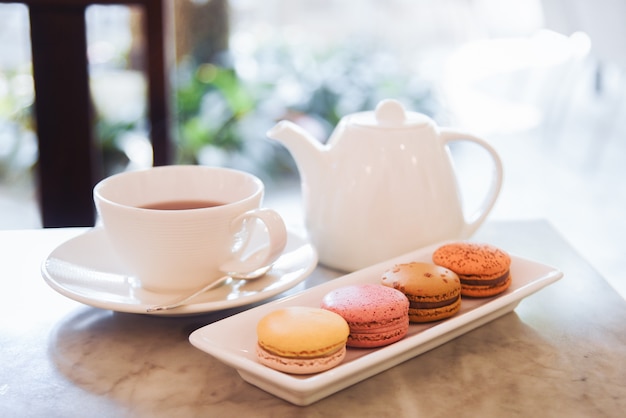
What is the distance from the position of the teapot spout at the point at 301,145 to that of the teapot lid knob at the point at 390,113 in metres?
0.08

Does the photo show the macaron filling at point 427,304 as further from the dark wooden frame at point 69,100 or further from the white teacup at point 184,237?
the dark wooden frame at point 69,100

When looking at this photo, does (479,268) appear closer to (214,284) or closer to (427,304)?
(427,304)

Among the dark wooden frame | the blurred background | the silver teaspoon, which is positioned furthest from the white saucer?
the blurred background

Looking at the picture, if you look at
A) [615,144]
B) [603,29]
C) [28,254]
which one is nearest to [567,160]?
[615,144]

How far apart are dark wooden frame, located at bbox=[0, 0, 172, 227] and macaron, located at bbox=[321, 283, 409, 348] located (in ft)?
3.35

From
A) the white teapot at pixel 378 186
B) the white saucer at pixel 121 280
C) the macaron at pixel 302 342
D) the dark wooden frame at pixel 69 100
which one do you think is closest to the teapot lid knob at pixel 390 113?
the white teapot at pixel 378 186

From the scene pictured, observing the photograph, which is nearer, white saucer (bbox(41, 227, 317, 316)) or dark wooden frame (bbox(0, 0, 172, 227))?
white saucer (bbox(41, 227, 317, 316))

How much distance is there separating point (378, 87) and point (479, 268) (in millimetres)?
2828

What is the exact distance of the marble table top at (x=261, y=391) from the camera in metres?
0.58

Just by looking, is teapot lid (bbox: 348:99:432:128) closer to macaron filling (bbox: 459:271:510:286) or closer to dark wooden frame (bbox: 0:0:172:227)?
macaron filling (bbox: 459:271:510:286)

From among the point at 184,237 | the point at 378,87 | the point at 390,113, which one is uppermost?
the point at 390,113

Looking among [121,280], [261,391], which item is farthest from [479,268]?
[121,280]

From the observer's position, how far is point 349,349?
2.10ft

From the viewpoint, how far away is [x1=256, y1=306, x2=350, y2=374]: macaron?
22.7 inches
